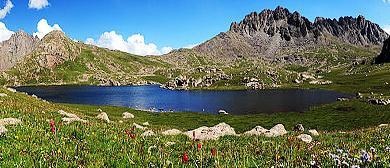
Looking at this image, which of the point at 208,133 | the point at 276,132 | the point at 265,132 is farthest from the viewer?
the point at 265,132

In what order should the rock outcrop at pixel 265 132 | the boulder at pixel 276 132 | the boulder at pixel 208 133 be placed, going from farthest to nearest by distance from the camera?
the rock outcrop at pixel 265 132
the boulder at pixel 276 132
the boulder at pixel 208 133

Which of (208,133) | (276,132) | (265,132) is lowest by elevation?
(265,132)

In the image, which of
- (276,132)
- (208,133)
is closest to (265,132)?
(276,132)

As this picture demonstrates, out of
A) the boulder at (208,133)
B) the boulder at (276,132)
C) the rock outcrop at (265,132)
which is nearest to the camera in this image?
the boulder at (208,133)

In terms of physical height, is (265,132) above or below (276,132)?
below

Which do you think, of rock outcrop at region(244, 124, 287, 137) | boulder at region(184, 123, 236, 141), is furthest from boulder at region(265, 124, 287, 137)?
boulder at region(184, 123, 236, 141)

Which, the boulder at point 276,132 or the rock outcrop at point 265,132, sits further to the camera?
the rock outcrop at point 265,132

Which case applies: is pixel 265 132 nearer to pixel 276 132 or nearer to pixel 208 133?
pixel 276 132

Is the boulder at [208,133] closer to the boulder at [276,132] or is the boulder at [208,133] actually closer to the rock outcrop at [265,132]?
the rock outcrop at [265,132]

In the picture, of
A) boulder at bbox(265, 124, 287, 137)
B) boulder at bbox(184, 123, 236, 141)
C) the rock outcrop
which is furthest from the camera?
the rock outcrop

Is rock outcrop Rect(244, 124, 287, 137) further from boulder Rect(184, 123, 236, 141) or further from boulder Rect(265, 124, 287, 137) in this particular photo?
boulder Rect(184, 123, 236, 141)

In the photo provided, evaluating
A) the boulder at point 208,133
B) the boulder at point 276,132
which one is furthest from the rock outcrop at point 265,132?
the boulder at point 208,133

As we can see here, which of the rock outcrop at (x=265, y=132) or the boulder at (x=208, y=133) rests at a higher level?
the boulder at (x=208, y=133)

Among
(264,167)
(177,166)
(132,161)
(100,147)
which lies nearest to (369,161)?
(264,167)
